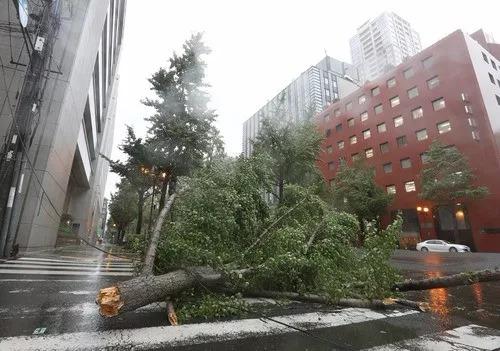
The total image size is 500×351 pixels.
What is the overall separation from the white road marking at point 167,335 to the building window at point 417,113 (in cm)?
3644

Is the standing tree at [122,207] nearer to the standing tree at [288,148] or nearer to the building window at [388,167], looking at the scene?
the standing tree at [288,148]

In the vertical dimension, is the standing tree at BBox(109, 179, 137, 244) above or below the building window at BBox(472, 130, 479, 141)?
below

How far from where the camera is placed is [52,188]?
13539 mm

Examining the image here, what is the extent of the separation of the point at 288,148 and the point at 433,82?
25412 mm

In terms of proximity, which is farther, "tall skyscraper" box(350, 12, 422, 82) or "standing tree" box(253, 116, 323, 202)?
"tall skyscraper" box(350, 12, 422, 82)

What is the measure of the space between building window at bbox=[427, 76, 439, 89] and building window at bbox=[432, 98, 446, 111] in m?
1.98

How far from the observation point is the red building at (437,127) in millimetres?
26422

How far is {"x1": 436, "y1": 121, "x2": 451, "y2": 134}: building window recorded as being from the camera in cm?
2991

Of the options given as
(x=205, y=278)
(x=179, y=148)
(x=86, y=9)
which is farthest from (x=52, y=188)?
A: (x=205, y=278)

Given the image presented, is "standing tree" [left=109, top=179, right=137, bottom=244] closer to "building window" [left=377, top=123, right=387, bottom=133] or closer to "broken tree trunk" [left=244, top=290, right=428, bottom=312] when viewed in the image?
"building window" [left=377, top=123, right=387, bottom=133]

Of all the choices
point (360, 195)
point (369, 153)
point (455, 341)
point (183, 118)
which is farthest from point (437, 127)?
point (455, 341)

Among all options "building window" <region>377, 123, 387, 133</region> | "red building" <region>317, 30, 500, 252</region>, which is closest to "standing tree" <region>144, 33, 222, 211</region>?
"red building" <region>317, 30, 500, 252</region>

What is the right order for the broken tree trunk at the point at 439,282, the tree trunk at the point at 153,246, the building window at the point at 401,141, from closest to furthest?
the tree trunk at the point at 153,246
the broken tree trunk at the point at 439,282
the building window at the point at 401,141

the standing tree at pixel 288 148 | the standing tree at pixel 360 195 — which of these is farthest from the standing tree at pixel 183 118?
the standing tree at pixel 360 195
